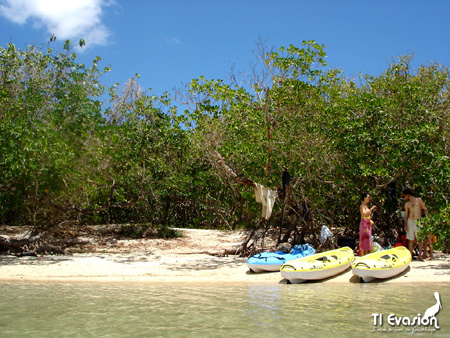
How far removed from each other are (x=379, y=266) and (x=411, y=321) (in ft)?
8.04

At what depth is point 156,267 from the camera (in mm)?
Answer: 10352

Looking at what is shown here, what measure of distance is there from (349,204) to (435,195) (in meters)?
2.10

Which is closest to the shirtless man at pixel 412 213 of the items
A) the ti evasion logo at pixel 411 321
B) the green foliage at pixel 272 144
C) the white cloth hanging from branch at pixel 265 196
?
the green foliage at pixel 272 144

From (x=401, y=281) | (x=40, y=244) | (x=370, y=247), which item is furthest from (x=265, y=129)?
(x=40, y=244)

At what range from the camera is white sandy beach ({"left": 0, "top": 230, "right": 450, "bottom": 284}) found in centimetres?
906

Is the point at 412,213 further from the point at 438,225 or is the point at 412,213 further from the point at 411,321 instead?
the point at 411,321

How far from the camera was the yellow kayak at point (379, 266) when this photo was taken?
8.35 meters

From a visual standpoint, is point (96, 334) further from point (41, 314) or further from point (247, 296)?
point (247, 296)

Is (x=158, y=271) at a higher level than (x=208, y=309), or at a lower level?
higher

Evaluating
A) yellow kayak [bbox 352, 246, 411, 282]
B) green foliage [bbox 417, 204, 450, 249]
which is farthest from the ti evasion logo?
green foliage [bbox 417, 204, 450, 249]

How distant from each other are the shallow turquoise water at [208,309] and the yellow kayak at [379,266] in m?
0.23

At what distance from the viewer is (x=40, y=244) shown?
11.6m

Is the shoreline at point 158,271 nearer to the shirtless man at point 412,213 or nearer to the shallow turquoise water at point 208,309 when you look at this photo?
the shallow turquoise water at point 208,309

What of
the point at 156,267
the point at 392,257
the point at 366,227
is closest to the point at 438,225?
the point at 392,257
